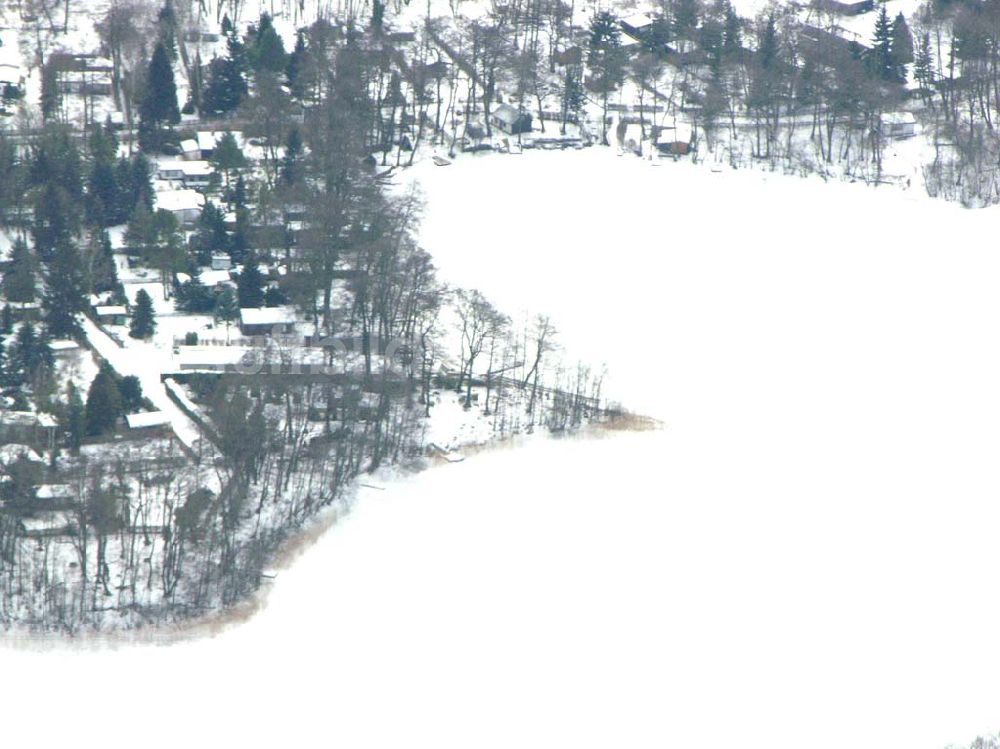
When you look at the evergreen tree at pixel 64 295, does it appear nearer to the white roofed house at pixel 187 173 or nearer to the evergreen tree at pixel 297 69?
the white roofed house at pixel 187 173

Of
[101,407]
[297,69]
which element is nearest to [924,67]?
[297,69]

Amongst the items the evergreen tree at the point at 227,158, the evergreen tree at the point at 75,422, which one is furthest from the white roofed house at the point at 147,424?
the evergreen tree at the point at 227,158

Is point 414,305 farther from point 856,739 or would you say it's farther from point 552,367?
point 856,739

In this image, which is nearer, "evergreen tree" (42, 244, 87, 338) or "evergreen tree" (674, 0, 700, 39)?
"evergreen tree" (42, 244, 87, 338)

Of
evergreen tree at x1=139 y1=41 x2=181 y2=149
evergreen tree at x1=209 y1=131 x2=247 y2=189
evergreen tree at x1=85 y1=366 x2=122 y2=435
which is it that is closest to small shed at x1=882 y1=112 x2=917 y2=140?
evergreen tree at x1=209 y1=131 x2=247 y2=189

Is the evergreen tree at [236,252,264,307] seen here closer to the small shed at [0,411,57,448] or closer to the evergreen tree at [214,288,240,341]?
the evergreen tree at [214,288,240,341]

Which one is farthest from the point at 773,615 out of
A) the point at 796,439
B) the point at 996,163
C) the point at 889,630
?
the point at 996,163
